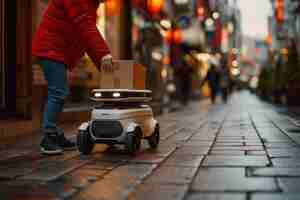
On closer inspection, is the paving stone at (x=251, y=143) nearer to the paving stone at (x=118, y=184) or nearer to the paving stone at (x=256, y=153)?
the paving stone at (x=256, y=153)

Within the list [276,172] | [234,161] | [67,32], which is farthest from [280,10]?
[276,172]

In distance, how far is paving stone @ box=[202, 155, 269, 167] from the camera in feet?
15.5

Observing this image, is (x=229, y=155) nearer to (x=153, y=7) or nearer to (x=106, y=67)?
(x=106, y=67)

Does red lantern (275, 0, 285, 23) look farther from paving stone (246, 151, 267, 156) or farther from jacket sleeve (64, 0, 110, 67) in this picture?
jacket sleeve (64, 0, 110, 67)

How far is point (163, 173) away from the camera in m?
4.30

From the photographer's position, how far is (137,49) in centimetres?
1958

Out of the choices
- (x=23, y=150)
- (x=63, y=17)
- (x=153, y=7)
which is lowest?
(x=23, y=150)

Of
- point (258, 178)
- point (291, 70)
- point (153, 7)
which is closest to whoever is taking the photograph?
point (258, 178)

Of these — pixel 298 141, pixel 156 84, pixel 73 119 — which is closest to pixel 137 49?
pixel 156 84

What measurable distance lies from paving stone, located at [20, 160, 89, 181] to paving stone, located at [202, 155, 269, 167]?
1.17 meters

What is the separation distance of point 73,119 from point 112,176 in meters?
6.32

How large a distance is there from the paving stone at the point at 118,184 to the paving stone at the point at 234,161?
587 millimetres

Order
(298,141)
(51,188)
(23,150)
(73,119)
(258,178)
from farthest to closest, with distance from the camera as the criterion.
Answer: (73,119), (298,141), (23,150), (258,178), (51,188)

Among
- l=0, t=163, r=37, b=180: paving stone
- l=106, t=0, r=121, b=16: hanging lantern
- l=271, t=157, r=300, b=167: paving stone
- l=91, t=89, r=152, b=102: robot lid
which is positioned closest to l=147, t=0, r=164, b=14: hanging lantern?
l=106, t=0, r=121, b=16: hanging lantern
